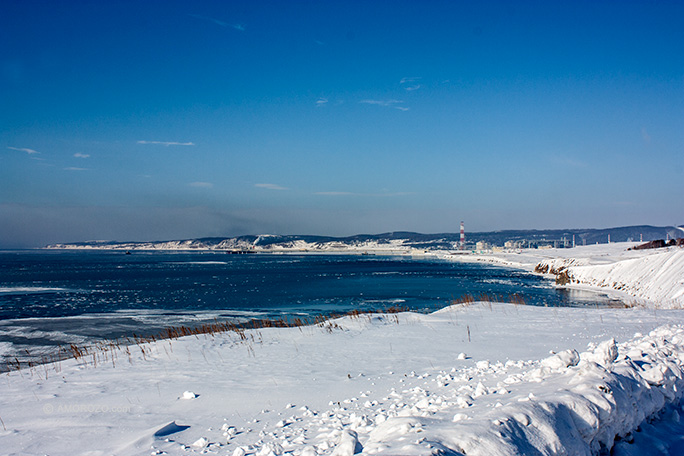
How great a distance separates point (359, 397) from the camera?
7.59 meters

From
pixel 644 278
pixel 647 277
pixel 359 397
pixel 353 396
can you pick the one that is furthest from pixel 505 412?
pixel 644 278

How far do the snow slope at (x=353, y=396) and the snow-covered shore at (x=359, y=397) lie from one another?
26mm

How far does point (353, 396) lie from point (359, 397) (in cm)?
19

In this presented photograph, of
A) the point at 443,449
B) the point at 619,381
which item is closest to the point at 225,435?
the point at 443,449

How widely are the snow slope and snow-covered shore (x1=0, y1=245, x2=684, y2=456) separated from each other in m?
0.03

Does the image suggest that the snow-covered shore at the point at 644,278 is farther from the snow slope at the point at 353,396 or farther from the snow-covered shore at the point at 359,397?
the snow-covered shore at the point at 359,397

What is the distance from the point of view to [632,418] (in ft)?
20.3

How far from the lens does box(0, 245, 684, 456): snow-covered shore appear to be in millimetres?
5043

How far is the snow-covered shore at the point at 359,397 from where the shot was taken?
5.04 metres

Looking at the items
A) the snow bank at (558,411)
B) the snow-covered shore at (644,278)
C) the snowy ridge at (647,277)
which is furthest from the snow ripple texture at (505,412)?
the snowy ridge at (647,277)

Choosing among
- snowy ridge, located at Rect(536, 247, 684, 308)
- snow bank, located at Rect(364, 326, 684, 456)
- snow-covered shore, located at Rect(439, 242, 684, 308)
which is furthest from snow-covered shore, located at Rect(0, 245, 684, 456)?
snowy ridge, located at Rect(536, 247, 684, 308)

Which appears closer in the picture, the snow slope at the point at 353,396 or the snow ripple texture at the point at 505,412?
the snow ripple texture at the point at 505,412

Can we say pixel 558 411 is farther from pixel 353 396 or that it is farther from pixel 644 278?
pixel 644 278

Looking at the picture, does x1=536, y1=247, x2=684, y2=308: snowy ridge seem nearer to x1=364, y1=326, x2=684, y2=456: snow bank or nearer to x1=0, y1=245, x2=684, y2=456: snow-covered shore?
x1=0, y1=245, x2=684, y2=456: snow-covered shore
